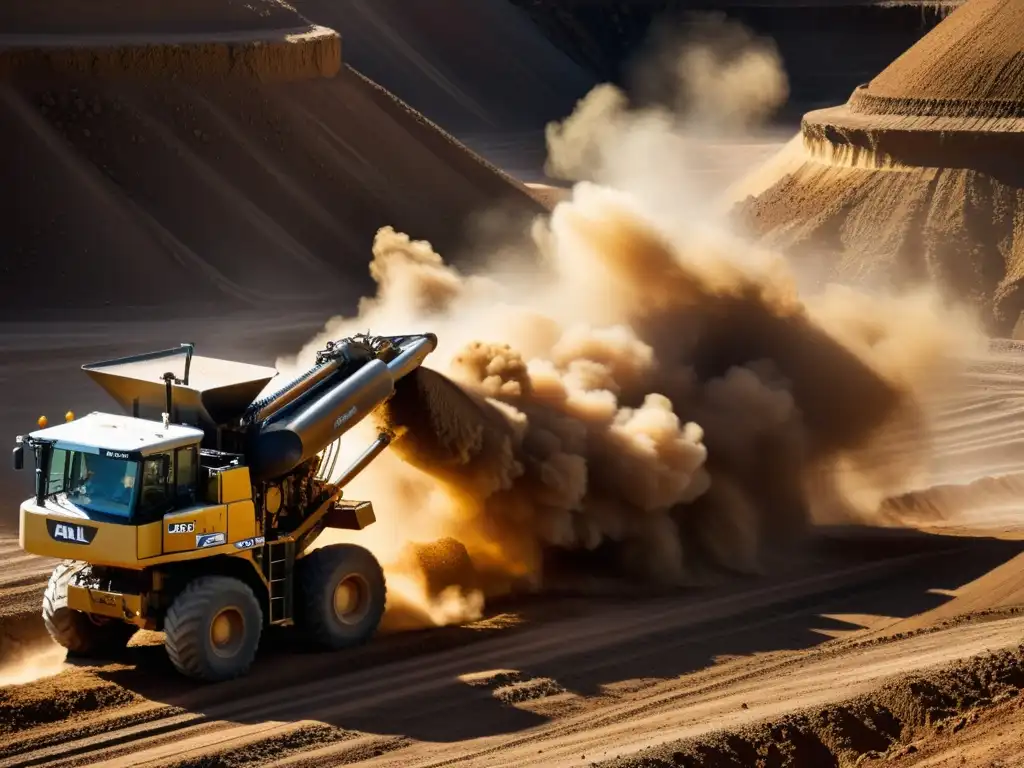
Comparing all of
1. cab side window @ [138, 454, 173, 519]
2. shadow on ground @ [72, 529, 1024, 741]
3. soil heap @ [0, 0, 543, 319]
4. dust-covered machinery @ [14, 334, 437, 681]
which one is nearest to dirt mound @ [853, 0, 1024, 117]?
soil heap @ [0, 0, 543, 319]

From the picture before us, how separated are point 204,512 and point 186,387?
1.25 meters

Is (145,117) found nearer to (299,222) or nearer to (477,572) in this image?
(299,222)

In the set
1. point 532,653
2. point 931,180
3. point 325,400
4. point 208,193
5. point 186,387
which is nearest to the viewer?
point 186,387

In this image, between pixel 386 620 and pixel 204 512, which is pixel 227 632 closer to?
pixel 204 512

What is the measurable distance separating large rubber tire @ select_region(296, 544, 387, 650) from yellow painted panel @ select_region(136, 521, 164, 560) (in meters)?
1.95

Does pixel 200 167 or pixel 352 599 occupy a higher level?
pixel 200 167

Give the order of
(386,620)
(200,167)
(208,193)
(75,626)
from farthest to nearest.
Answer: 1. (200,167)
2. (208,193)
3. (386,620)
4. (75,626)

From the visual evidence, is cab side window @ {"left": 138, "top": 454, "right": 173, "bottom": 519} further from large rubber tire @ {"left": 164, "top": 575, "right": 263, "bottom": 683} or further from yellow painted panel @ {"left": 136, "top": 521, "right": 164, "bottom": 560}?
large rubber tire @ {"left": 164, "top": 575, "right": 263, "bottom": 683}

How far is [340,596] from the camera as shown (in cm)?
1678

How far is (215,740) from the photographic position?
14289mm

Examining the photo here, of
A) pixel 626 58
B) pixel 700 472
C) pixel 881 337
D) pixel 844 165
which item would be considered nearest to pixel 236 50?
pixel 844 165

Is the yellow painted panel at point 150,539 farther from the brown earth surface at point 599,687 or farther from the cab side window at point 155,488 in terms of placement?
the brown earth surface at point 599,687

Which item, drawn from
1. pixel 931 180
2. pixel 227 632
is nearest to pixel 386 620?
pixel 227 632

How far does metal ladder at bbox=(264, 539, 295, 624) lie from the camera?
1622 centimetres
